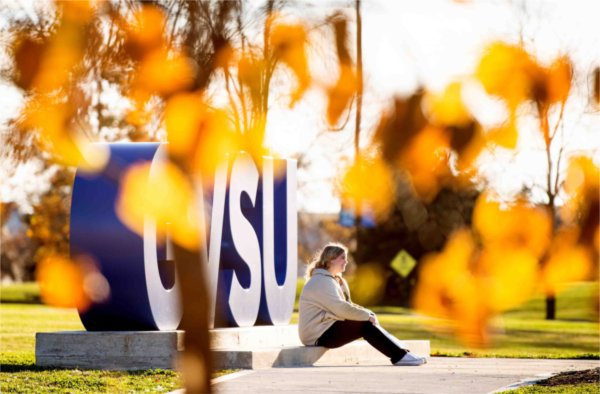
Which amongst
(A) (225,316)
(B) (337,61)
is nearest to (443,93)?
(B) (337,61)

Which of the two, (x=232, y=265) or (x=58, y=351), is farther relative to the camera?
(x=232, y=265)

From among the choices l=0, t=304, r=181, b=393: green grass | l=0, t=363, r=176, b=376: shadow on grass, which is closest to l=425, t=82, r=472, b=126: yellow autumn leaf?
l=0, t=304, r=181, b=393: green grass

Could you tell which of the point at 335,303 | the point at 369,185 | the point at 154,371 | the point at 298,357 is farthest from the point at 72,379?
the point at 369,185

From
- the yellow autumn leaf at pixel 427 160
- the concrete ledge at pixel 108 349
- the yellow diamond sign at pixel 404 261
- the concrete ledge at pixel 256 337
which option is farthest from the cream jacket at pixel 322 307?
the yellow autumn leaf at pixel 427 160

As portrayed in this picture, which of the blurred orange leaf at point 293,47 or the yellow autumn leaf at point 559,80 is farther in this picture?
the yellow autumn leaf at point 559,80

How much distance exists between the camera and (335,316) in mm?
11078

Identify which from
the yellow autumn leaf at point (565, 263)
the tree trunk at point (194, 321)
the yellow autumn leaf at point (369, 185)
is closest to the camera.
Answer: the tree trunk at point (194, 321)

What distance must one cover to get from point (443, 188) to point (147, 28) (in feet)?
2.22

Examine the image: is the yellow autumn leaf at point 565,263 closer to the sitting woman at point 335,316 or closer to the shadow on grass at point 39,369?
the shadow on grass at point 39,369

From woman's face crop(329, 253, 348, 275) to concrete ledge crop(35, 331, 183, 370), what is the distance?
67.8 inches

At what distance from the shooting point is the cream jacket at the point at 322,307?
10836mm

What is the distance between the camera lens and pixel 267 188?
568 inches

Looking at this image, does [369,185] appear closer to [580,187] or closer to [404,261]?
[580,187]

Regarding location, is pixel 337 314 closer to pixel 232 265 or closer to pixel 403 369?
pixel 403 369
